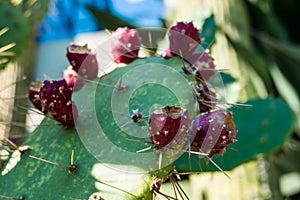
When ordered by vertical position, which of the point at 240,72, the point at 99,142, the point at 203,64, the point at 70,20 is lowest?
the point at 70,20

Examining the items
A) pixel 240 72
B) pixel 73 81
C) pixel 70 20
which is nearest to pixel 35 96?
pixel 73 81

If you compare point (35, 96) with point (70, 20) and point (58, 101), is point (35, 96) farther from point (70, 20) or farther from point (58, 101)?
point (70, 20)

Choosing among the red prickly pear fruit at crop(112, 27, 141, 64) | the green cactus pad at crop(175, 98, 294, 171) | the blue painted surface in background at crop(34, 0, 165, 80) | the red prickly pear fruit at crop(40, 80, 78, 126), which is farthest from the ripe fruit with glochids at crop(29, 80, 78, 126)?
the blue painted surface in background at crop(34, 0, 165, 80)

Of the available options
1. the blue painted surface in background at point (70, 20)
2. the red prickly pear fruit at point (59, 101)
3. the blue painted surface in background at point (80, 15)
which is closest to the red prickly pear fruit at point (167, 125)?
the red prickly pear fruit at point (59, 101)

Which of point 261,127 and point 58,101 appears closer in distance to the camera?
point 58,101

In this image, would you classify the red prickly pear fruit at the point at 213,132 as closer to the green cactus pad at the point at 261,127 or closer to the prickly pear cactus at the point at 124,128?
the prickly pear cactus at the point at 124,128

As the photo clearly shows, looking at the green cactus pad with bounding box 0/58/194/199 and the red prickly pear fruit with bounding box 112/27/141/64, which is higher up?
the red prickly pear fruit with bounding box 112/27/141/64

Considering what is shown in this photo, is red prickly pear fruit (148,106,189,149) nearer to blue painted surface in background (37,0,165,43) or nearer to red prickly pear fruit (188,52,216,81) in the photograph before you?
red prickly pear fruit (188,52,216,81)
